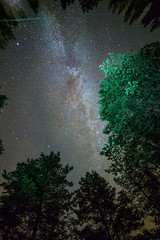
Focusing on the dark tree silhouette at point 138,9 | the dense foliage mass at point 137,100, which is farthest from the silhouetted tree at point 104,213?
the dark tree silhouette at point 138,9

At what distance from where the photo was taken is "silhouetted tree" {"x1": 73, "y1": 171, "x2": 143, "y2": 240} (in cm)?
1027

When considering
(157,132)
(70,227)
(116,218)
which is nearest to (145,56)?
(157,132)

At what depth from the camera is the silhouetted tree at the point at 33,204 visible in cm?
848

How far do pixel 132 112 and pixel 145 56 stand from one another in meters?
3.05

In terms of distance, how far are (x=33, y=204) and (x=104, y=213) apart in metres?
→ 7.15

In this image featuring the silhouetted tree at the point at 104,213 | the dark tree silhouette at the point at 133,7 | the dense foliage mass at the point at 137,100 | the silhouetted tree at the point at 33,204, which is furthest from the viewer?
the silhouetted tree at the point at 104,213

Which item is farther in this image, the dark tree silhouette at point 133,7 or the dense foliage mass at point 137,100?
the dense foliage mass at point 137,100

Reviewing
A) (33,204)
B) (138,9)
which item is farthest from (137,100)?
(33,204)

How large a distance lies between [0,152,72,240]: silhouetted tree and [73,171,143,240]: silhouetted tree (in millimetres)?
1970

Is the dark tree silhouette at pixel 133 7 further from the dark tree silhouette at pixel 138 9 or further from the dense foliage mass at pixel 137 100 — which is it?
the dense foliage mass at pixel 137 100

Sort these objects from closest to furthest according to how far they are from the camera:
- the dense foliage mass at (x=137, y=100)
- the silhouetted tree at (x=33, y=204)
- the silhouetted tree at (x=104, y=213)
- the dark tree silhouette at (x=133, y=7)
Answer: the dark tree silhouette at (x=133, y=7) < the dense foliage mass at (x=137, y=100) < the silhouetted tree at (x=33, y=204) < the silhouetted tree at (x=104, y=213)

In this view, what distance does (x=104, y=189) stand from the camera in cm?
1203

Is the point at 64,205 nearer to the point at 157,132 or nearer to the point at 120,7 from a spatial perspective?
the point at 157,132

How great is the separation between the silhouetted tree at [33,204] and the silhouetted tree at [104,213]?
6.46 feet
